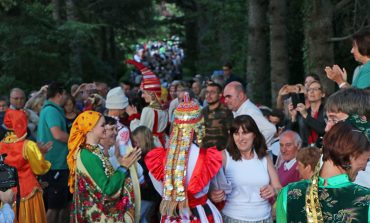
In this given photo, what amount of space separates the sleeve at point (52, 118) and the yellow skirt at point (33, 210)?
1.09m

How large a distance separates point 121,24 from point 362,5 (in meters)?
17.2

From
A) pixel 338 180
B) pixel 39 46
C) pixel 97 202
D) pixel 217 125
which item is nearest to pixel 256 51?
pixel 217 125

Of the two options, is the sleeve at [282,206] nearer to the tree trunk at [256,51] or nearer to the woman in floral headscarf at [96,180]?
the woman in floral headscarf at [96,180]

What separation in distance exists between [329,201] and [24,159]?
4635 mm

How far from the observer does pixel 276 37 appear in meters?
13.1

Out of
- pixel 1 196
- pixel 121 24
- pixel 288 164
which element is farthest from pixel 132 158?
pixel 121 24

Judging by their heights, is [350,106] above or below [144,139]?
above

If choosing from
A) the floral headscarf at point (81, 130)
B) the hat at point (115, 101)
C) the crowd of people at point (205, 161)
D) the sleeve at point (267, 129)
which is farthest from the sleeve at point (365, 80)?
the hat at point (115, 101)

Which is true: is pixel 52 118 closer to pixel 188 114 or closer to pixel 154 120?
pixel 154 120

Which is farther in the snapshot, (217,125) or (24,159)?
(217,125)

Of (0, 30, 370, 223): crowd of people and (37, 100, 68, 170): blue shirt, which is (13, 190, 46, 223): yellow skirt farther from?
(37, 100, 68, 170): blue shirt

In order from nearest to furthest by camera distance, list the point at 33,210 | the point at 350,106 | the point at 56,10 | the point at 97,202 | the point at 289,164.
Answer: the point at 350,106
the point at 97,202
the point at 289,164
the point at 33,210
the point at 56,10

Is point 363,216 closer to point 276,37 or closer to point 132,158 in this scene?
point 132,158

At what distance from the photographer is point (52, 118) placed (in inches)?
317
